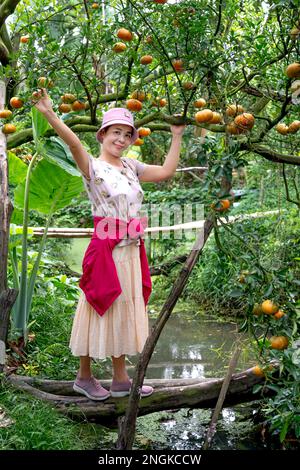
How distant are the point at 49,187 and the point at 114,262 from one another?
1669 millimetres

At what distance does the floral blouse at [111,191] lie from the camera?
9.46ft

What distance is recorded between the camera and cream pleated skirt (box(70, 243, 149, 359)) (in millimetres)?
2902

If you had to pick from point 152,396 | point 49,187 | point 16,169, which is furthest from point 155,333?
point 16,169

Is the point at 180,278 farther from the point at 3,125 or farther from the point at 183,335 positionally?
the point at 183,335

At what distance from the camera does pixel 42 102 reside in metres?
2.62

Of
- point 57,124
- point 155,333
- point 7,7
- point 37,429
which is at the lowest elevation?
point 37,429

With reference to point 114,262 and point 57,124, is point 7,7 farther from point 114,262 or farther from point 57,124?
point 114,262

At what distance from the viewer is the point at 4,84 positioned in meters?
3.19

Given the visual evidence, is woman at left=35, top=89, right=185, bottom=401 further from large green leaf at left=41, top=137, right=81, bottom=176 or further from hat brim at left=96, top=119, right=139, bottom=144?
large green leaf at left=41, top=137, right=81, bottom=176

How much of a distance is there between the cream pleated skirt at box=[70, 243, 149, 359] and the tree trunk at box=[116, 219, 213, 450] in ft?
0.93

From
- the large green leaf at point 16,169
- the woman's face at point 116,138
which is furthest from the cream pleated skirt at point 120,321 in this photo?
the large green leaf at point 16,169

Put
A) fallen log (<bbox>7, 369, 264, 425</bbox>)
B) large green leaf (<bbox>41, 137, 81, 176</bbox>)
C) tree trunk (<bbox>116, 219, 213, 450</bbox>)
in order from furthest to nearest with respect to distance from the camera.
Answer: large green leaf (<bbox>41, 137, 81, 176</bbox>) → fallen log (<bbox>7, 369, 264, 425</bbox>) → tree trunk (<bbox>116, 219, 213, 450</bbox>)

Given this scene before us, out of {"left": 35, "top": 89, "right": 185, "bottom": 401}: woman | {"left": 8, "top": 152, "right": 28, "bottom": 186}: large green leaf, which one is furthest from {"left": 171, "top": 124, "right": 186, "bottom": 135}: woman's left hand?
{"left": 8, "top": 152, "right": 28, "bottom": 186}: large green leaf

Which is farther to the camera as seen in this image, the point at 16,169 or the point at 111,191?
the point at 16,169
